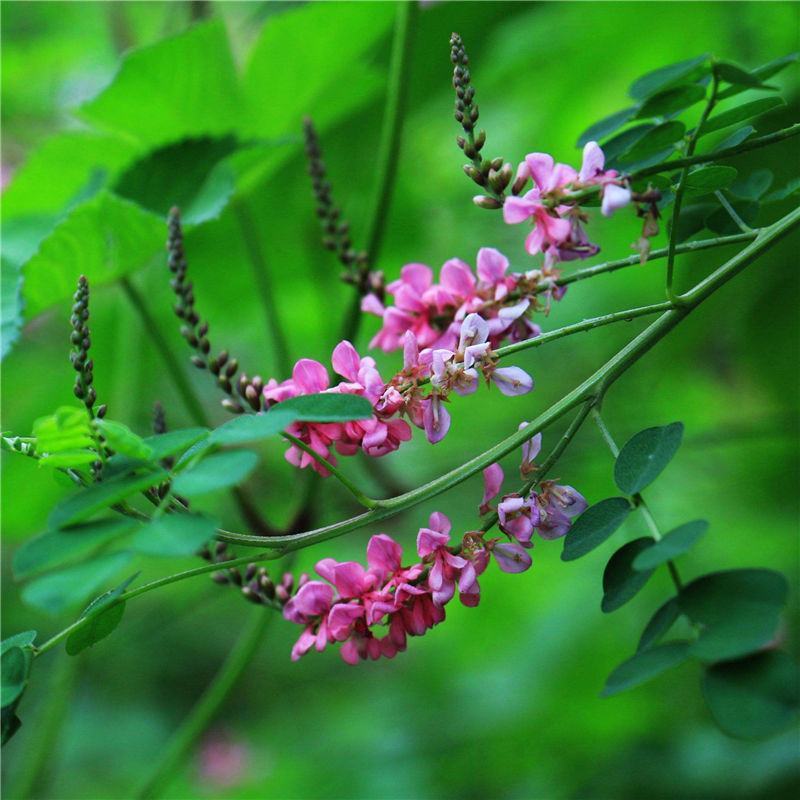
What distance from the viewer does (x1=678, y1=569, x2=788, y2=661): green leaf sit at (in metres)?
0.49

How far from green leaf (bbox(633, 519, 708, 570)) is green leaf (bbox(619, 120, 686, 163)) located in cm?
→ 26

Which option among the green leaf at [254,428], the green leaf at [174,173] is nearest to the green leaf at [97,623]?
the green leaf at [254,428]

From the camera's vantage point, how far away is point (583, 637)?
189cm

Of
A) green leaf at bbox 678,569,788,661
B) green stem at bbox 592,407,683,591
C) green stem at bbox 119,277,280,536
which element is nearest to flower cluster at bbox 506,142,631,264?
green stem at bbox 592,407,683,591

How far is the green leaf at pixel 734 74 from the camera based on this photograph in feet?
1.94

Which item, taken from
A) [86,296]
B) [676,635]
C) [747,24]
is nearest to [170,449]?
[86,296]

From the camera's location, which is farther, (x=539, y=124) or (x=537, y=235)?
(x=539, y=124)

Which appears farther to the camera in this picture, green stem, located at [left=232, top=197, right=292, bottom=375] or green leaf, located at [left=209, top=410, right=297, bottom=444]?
green stem, located at [left=232, top=197, right=292, bottom=375]

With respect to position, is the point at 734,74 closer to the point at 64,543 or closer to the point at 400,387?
the point at 400,387

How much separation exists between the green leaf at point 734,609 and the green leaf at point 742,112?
0.31 m

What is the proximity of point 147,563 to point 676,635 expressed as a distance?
3.70 feet

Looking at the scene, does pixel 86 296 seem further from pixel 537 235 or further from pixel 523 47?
pixel 523 47

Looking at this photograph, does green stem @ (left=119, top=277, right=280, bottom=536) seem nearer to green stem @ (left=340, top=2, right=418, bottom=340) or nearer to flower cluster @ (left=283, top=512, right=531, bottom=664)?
green stem @ (left=340, top=2, right=418, bottom=340)

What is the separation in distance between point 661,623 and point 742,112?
364 millimetres
